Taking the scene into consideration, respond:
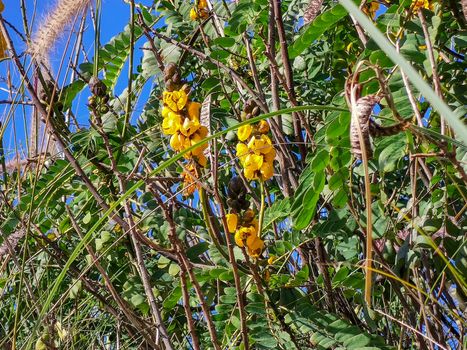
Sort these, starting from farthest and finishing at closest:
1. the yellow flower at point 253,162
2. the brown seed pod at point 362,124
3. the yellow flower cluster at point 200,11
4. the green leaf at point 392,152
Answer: the yellow flower cluster at point 200,11
the yellow flower at point 253,162
the green leaf at point 392,152
the brown seed pod at point 362,124

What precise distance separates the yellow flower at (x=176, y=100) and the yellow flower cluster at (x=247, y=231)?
0.68 feet

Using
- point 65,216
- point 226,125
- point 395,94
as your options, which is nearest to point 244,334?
point 395,94

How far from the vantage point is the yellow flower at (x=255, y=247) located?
1282mm

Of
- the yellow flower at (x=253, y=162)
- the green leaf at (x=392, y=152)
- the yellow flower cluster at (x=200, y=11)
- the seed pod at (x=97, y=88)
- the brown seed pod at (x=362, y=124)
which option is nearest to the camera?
the brown seed pod at (x=362, y=124)

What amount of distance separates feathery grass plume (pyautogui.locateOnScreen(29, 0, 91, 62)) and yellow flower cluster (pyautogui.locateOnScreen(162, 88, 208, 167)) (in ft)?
0.70

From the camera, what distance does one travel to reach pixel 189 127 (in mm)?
1182

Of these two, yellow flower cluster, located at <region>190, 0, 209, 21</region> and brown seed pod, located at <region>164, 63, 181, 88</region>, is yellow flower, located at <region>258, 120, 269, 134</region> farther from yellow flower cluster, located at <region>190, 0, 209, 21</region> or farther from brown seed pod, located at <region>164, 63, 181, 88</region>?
yellow flower cluster, located at <region>190, 0, 209, 21</region>

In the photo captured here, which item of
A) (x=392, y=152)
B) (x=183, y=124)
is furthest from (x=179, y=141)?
(x=392, y=152)

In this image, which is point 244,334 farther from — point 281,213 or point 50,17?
point 50,17

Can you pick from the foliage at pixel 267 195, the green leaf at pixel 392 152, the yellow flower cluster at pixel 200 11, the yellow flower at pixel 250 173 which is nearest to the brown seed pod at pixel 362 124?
the foliage at pixel 267 195

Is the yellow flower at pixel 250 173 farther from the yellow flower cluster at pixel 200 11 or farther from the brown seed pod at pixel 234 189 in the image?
the yellow flower cluster at pixel 200 11

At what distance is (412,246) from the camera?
51.1 inches

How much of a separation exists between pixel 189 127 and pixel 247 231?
21cm

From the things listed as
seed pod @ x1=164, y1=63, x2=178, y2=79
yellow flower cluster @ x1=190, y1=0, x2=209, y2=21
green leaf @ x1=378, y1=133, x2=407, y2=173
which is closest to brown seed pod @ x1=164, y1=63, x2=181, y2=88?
seed pod @ x1=164, y1=63, x2=178, y2=79
